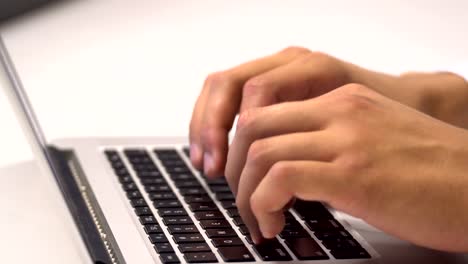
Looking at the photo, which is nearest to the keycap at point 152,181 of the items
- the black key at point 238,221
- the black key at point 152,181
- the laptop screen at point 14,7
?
the black key at point 152,181

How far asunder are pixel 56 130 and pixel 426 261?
486mm

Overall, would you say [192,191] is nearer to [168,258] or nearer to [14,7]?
[168,258]

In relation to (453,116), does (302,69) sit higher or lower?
higher

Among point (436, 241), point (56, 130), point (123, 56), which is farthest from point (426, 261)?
point (123, 56)

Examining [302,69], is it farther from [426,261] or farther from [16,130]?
[16,130]

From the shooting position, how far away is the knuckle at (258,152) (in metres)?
0.52

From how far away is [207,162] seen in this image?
2.19ft

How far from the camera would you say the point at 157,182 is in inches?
26.3

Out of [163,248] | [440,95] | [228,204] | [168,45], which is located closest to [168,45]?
[168,45]

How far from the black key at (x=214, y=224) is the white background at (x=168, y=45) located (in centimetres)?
33

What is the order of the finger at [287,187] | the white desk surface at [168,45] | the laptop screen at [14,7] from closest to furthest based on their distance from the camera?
1. the finger at [287,187]
2. the white desk surface at [168,45]
3. the laptop screen at [14,7]

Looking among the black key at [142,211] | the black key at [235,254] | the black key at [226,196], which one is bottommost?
the black key at [226,196]

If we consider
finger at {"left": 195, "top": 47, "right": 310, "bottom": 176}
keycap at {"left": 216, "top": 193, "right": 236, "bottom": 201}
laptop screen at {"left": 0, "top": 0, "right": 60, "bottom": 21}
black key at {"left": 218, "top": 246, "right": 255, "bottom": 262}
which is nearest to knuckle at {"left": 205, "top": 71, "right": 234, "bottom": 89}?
finger at {"left": 195, "top": 47, "right": 310, "bottom": 176}

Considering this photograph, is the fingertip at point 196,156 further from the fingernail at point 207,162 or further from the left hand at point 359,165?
the left hand at point 359,165
